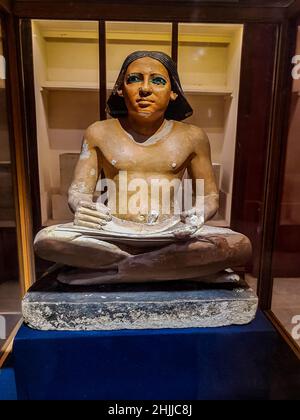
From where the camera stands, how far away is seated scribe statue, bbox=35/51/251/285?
143 centimetres

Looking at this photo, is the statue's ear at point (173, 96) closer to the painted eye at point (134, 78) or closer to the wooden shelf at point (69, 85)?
the painted eye at point (134, 78)

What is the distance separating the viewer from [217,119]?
1900 millimetres

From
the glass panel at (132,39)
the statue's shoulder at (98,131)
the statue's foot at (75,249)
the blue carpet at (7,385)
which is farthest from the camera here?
the glass panel at (132,39)

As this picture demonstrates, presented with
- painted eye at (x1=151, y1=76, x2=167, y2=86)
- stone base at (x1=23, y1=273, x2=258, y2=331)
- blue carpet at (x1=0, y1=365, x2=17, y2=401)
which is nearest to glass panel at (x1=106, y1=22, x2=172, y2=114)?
painted eye at (x1=151, y1=76, x2=167, y2=86)

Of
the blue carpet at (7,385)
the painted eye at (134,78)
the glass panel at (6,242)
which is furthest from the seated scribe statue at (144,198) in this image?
the blue carpet at (7,385)

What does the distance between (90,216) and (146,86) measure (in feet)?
1.99

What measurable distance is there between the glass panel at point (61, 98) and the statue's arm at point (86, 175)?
0.85 ft

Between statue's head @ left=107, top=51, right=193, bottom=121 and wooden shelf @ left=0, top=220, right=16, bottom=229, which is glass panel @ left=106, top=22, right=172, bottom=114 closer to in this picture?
statue's head @ left=107, top=51, right=193, bottom=121

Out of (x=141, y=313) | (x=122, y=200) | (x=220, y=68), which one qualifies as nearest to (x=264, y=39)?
(x=220, y=68)

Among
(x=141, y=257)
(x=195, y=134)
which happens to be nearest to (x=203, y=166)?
(x=195, y=134)

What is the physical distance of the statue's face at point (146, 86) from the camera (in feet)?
5.15

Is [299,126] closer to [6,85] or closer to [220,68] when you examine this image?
[220,68]

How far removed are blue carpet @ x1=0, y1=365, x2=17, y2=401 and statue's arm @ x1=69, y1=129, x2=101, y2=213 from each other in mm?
827

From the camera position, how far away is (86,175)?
1.63 meters
